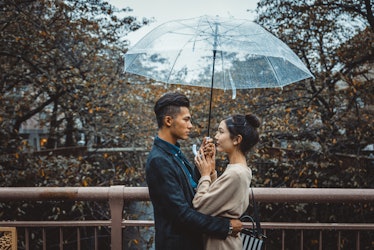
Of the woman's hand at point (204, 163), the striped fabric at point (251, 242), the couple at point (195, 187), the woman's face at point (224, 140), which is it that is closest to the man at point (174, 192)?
the couple at point (195, 187)

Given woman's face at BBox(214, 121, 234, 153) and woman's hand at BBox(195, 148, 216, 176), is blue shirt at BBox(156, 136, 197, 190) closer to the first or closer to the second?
woman's hand at BBox(195, 148, 216, 176)

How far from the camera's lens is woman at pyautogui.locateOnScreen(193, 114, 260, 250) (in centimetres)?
201

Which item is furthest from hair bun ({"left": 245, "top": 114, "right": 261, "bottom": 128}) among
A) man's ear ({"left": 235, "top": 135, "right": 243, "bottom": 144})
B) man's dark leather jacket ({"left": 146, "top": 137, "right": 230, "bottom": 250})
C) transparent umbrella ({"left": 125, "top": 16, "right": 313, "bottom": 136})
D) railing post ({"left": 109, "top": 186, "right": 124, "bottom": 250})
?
railing post ({"left": 109, "top": 186, "right": 124, "bottom": 250})

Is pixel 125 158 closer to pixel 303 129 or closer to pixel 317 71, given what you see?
pixel 303 129

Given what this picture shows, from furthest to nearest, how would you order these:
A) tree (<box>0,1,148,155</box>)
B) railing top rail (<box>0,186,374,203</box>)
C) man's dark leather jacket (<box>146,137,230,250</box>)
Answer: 1. tree (<box>0,1,148,155</box>)
2. railing top rail (<box>0,186,374,203</box>)
3. man's dark leather jacket (<box>146,137,230,250</box>)

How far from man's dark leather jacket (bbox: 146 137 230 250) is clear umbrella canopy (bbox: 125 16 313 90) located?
1002 mm

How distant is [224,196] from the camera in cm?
201

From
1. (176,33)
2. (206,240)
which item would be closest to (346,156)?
(176,33)

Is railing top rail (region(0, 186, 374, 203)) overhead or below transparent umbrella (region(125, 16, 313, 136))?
below

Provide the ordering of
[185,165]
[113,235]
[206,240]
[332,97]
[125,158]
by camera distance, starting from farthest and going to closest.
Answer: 1. [125,158]
2. [332,97]
3. [113,235]
4. [185,165]
5. [206,240]

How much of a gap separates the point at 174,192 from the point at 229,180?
1.08ft

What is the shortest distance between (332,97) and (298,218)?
304 centimetres

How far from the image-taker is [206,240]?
217 centimetres

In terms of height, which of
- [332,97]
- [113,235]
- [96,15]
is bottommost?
[113,235]
